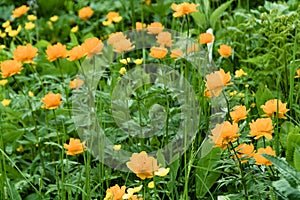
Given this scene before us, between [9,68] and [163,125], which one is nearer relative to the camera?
[163,125]

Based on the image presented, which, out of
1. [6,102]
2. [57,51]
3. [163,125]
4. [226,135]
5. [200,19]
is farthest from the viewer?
[200,19]

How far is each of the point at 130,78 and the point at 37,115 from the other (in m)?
0.44

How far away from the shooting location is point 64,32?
353cm

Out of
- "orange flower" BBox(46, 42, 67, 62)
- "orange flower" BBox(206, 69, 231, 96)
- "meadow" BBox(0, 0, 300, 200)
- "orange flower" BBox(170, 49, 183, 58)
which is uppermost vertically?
"orange flower" BBox(46, 42, 67, 62)

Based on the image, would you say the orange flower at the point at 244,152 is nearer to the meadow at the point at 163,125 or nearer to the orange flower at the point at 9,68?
the meadow at the point at 163,125

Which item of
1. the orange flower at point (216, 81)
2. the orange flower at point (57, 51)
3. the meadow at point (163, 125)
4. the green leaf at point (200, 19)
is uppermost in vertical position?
the green leaf at point (200, 19)

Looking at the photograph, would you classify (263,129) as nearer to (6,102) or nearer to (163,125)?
(163,125)

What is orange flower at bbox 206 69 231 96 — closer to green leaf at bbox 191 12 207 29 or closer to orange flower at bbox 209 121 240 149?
orange flower at bbox 209 121 240 149

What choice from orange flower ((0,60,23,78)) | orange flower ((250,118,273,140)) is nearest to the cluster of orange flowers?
orange flower ((250,118,273,140))

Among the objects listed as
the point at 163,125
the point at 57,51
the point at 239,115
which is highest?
the point at 57,51

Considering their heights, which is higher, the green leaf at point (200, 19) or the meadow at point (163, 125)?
the green leaf at point (200, 19)

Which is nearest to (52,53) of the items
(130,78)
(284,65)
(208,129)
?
(130,78)

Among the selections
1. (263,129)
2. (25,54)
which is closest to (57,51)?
(25,54)

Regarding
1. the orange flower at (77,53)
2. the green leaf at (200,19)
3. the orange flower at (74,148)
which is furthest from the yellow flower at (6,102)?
the green leaf at (200,19)
